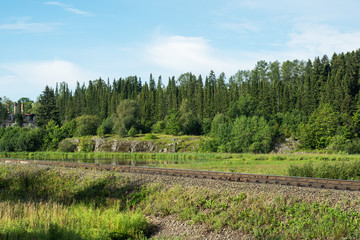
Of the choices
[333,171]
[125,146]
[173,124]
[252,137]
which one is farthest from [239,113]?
[333,171]

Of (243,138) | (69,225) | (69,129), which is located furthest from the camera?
(69,129)

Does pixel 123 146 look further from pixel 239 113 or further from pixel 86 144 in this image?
pixel 239 113

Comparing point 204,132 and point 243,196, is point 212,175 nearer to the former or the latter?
point 243,196

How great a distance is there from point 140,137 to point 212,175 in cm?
6383

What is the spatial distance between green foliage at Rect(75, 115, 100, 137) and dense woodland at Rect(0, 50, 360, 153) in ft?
0.90

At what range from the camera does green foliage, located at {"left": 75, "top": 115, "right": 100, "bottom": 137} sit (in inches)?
3506

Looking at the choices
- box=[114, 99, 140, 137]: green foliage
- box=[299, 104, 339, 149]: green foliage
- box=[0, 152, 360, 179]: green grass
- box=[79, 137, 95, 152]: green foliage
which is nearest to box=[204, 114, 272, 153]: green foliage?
box=[299, 104, 339, 149]: green foliage

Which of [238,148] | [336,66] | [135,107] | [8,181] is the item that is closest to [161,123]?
[135,107]

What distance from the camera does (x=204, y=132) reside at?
281ft

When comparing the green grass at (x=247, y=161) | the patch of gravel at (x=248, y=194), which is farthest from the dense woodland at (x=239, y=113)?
the patch of gravel at (x=248, y=194)

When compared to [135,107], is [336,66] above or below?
above

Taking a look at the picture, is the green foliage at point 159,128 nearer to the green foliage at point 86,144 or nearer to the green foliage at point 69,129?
the green foliage at point 86,144

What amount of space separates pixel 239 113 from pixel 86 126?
42968 millimetres

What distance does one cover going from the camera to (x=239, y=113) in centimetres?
7744
